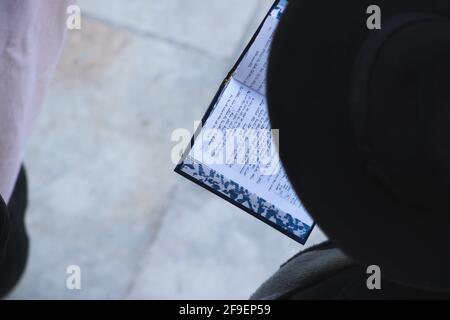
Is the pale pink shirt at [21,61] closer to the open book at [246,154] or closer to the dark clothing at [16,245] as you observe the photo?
the dark clothing at [16,245]

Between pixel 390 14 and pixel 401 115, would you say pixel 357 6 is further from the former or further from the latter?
pixel 401 115

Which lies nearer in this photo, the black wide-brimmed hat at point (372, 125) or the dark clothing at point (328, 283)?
the black wide-brimmed hat at point (372, 125)

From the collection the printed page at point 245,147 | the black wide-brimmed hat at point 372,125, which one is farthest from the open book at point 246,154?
the black wide-brimmed hat at point 372,125

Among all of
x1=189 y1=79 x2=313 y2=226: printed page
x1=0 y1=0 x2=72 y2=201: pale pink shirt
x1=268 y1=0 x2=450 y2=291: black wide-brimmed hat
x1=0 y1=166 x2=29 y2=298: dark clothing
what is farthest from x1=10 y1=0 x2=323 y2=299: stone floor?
x1=268 y1=0 x2=450 y2=291: black wide-brimmed hat

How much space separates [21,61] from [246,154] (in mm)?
436

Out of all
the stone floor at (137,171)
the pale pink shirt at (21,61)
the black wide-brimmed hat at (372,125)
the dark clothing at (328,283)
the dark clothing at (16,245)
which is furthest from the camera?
the stone floor at (137,171)

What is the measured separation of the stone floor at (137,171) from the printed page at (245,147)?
761 millimetres

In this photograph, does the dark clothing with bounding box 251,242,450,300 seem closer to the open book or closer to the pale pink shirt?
the open book

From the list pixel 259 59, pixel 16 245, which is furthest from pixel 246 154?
pixel 16 245

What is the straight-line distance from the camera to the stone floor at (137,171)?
5.51ft

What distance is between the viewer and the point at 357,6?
2.34 feet

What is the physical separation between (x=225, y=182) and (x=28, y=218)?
0.97 metres

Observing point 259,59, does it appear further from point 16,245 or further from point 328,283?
point 16,245
